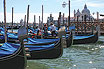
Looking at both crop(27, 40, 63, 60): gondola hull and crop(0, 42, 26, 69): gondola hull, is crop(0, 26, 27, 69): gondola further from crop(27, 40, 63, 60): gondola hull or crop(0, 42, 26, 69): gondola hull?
crop(27, 40, 63, 60): gondola hull

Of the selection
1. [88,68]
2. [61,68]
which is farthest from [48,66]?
[88,68]

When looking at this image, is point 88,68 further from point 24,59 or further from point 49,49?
point 24,59

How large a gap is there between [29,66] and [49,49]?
3.39 feet

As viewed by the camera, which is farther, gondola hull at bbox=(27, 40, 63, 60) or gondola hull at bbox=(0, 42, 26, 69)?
gondola hull at bbox=(27, 40, 63, 60)

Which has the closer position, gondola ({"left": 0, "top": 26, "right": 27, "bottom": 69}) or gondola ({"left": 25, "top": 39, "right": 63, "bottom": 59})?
gondola ({"left": 0, "top": 26, "right": 27, "bottom": 69})

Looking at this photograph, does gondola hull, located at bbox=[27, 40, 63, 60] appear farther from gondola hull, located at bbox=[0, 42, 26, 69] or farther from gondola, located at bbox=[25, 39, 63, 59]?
gondola hull, located at bbox=[0, 42, 26, 69]

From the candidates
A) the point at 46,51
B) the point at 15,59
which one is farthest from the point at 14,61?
the point at 46,51

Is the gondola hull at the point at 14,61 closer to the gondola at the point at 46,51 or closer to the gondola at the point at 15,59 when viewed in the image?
the gondola at the point at 15,59

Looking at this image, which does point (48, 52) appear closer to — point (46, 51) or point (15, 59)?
point (46, 51)

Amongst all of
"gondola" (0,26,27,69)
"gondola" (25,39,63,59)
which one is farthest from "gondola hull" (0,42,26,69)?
"gondola" (25,39,63,59)

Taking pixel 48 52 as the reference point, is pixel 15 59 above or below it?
above

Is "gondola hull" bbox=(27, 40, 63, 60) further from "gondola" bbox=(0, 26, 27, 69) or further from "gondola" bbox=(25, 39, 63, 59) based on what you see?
"gondola" bbox=(0, 26, 27, 69)

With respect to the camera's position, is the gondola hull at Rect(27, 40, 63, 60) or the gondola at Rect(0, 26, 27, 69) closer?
the gondola at Rect(0, 26, 27, 69)

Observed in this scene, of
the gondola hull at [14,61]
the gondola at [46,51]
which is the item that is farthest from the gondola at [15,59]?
the gondola at [46,51]
